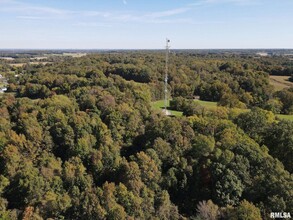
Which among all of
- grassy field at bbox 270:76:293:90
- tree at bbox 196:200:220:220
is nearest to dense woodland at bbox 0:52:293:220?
tree at bbox 196:200:220:220

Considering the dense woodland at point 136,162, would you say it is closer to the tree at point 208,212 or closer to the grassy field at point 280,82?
the tree at point 208,212

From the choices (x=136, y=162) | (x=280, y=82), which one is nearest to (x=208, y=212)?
(x=136, y=162)

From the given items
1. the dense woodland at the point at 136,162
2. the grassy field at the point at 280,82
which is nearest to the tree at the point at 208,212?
the dense woodland at the point at 136,162

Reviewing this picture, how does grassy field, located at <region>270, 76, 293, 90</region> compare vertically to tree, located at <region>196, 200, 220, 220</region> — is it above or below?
above

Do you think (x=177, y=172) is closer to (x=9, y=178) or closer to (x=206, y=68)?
(x=9, y=178)

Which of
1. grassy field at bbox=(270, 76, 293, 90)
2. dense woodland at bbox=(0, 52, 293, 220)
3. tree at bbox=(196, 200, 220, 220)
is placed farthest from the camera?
grassy field at bbox=(270, 76, 293, 90)

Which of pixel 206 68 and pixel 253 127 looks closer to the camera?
pixel 253 127

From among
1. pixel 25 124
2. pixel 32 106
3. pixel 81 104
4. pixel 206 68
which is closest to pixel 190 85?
pixel 206 68

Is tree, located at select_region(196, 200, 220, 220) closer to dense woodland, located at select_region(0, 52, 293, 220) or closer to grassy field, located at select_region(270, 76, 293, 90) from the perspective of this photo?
dense woodland, located at select_region(0, 52, 293, 220)
